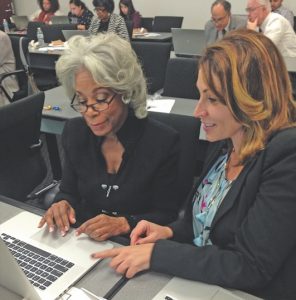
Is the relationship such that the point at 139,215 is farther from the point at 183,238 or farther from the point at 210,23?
the point at 210,23

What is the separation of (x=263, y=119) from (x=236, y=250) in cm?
33

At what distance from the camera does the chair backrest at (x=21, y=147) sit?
180cm

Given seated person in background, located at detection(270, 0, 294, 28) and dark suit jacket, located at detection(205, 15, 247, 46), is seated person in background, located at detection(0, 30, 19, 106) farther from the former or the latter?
seated person in background, located at detection(270, 0, 294, 28)

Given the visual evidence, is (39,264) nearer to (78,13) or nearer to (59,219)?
(59,219)

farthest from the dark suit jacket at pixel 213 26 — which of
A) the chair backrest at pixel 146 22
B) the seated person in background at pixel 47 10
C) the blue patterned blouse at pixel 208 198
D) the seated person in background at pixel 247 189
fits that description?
the seated person in background at pixel 47 10

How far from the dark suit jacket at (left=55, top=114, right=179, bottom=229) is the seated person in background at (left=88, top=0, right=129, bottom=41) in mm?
3180

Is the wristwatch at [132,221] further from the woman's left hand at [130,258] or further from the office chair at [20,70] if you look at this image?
the office chair at [20,70]

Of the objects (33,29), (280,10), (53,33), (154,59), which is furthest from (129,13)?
(154,59)

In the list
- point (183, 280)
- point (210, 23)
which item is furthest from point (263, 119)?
point (210, 23)

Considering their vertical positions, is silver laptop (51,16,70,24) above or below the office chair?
above

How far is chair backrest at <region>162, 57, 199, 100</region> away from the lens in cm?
241

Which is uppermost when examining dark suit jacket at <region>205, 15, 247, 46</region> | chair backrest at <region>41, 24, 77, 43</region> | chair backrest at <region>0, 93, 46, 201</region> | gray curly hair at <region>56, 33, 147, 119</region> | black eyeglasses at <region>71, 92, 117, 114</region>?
gray curly hair at <region>56, 33, 147, 119</region>

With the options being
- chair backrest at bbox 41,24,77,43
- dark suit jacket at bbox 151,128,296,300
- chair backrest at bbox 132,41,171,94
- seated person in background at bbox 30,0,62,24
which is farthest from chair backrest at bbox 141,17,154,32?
dark suit jacket at bbox 151,128,296,300

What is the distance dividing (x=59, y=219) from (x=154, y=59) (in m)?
1.97
